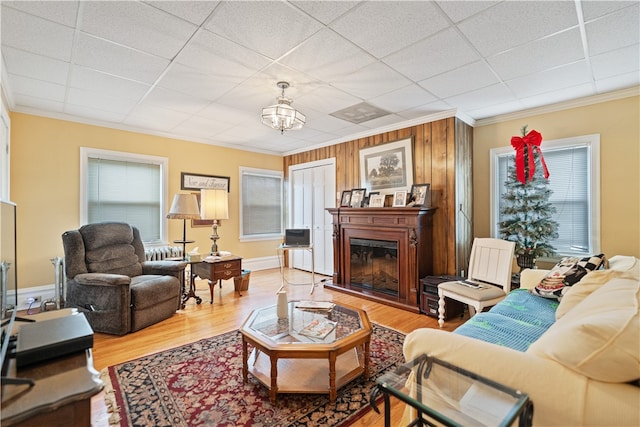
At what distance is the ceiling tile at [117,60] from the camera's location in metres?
2.19

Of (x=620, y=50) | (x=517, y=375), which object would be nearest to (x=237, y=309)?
(x=517, y=375)

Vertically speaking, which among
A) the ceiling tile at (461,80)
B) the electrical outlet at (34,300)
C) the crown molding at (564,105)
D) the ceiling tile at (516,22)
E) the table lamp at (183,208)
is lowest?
the electrical outlet at (34,300)

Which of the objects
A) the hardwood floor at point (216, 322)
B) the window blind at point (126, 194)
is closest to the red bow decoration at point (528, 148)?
the hardwood floor at point (216, 322)

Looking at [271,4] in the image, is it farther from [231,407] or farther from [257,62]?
[231,407]

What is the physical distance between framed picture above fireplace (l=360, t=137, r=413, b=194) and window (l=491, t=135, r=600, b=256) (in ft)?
5.29

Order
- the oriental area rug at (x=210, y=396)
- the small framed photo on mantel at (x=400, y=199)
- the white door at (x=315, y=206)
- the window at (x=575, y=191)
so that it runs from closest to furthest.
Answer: the oriental area rug at (x=210, y=396) → the window at (x=575, y=191) → the small framed photo on mantel at (x=400, y=199) → the white door at (x=315, y=206)

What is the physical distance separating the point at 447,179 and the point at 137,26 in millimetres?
3491

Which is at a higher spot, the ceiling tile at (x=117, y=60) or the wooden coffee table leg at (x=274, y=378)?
the ceiling tile at (x=117, y=60)

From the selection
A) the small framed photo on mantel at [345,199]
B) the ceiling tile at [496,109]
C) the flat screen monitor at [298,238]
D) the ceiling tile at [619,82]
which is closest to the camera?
the ceiling tile at [619,82]

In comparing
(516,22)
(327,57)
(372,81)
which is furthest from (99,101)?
(516,22)

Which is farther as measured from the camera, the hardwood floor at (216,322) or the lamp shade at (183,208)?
the lamp shade at (183,208)

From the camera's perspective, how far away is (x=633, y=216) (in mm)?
2943

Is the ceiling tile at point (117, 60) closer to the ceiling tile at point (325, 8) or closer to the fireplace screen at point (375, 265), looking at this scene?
the ceiling tile at point (325, 8)

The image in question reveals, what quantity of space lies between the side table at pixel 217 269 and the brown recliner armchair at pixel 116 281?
0.36 m
